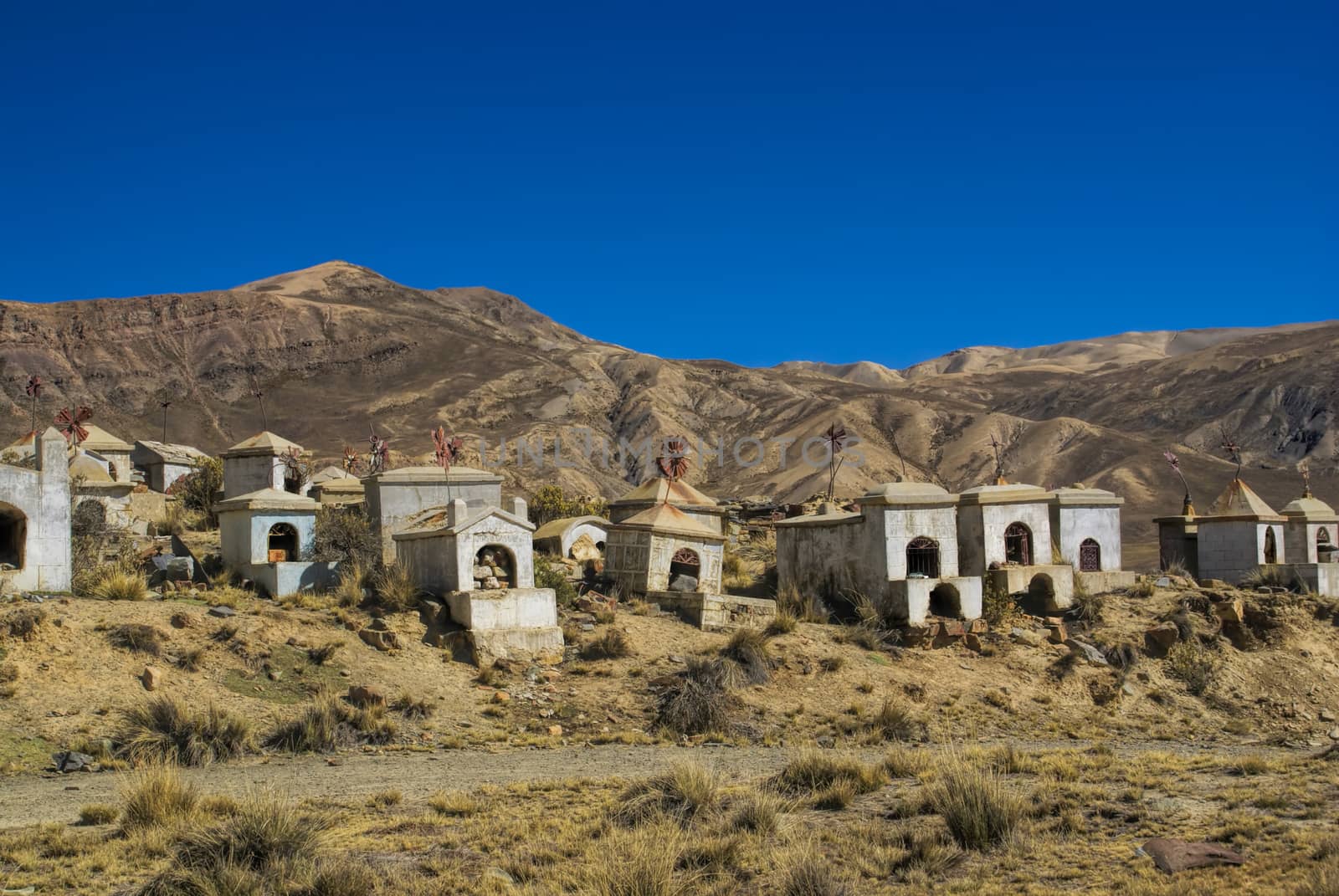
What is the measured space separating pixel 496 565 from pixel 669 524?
15.2 feet

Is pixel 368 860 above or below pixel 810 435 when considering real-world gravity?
below

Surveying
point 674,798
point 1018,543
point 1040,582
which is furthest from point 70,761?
point 1018,543

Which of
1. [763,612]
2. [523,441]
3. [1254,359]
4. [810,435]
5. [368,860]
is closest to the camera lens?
[368,860]

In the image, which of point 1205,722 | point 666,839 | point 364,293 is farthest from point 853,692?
point 364,293

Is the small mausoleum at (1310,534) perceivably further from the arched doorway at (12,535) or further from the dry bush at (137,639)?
the arched doorway at (12,535)

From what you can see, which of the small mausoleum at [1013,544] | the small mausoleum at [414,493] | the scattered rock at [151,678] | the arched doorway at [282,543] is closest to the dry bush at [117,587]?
the scattered rock at [151,678]

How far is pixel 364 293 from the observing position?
133 meters

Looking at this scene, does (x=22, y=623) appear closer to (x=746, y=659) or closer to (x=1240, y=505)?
(x=746, y=659)

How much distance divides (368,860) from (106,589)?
1280cm

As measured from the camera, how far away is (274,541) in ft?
87.5

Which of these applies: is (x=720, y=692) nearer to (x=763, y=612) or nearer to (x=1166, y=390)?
(x=763, y=612)

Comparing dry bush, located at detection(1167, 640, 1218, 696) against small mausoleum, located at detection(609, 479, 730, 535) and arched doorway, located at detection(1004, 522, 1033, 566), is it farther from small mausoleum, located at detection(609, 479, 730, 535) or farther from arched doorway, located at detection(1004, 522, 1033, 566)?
small mausoleum, located at detection(609, 479, 730, 535)

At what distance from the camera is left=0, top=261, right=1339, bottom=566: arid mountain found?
7912 centimetres

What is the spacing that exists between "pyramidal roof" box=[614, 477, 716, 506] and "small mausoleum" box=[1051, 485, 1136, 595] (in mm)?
9467
